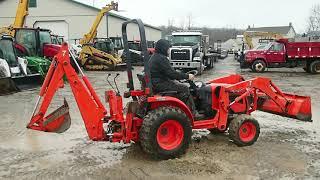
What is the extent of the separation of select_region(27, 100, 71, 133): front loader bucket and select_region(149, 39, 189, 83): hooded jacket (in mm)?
1435

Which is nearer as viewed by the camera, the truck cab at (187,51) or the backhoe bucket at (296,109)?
the backhoe bucket at (296,109)

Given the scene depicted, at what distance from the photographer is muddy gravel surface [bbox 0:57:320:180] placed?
18.2 ft

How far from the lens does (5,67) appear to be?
45.0 feet

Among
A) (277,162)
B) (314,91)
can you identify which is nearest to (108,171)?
(277,162)

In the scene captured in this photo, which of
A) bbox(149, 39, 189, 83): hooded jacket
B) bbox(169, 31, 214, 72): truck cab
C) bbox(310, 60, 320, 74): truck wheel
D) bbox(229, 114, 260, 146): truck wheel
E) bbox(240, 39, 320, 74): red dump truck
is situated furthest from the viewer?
bbox(310, 60, 320, 74): truck wheel

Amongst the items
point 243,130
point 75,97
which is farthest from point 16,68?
point 243,130

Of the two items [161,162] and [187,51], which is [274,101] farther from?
[187,51]

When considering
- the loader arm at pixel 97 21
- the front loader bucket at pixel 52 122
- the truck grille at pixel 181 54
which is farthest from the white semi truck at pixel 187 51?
the front loader bucket at pixel 52 122

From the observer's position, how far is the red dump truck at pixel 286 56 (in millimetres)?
22453

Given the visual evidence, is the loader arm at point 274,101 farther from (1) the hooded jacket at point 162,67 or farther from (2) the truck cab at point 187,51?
(2) the truck cab at point 187,51

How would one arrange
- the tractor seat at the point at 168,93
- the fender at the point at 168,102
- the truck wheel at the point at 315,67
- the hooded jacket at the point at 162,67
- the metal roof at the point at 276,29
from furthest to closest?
the metal roof at the point at 276,29 → the truck wheel at the point at 315,67 → the tractor seat at the point at 168,93 → the hooded jacket at the point at 162,67 → the fender at the point at 168,102

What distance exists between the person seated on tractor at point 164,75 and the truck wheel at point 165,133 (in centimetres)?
41

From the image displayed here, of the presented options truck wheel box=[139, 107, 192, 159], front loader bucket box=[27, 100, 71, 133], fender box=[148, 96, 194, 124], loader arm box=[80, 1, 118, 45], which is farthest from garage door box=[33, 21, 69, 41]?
truck wheel box=[139, 107, 192, 159]

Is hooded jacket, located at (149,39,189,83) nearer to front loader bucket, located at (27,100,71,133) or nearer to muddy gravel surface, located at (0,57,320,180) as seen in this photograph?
muddy gravel surface, located at (0,57,320,180)
